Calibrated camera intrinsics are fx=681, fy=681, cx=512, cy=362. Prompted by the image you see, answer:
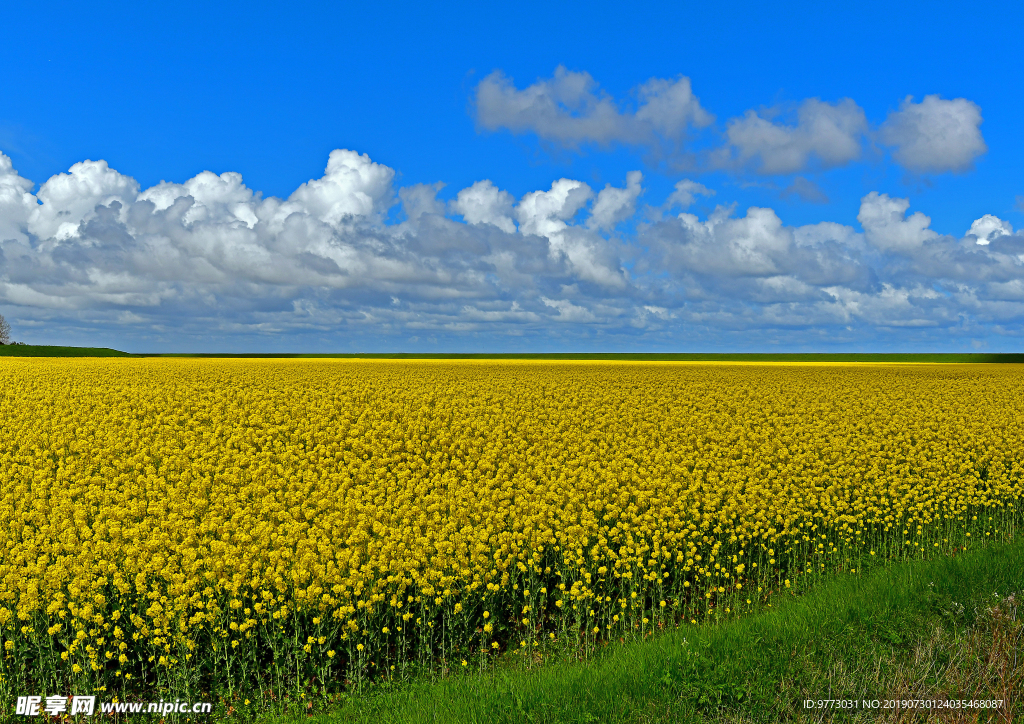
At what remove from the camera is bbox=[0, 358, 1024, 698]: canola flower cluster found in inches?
285

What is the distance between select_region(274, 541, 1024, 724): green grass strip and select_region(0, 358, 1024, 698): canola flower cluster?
0.89 metres

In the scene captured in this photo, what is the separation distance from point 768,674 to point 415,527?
482cm

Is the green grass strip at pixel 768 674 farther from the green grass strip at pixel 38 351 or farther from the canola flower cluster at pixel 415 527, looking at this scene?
the green grass strip at pixel 38 351

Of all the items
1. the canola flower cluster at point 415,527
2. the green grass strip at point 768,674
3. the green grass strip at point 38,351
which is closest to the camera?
the green grass strip at point 768,674

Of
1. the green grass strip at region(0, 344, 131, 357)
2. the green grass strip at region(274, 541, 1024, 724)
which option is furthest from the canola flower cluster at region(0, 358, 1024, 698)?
the green grass strip at region(0, 344, 131, 357)

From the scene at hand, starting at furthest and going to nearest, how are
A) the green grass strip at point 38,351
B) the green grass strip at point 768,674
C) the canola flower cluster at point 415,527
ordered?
the green grass strip at point 38,351 < the canola flower cluster at point 415,527 < the green grass strip at point 768,674

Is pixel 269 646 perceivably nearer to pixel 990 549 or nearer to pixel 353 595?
pixel 353 595

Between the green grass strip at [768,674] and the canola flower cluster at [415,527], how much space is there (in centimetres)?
89

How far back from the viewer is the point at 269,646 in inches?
289

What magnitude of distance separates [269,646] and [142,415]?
1669 centimetres

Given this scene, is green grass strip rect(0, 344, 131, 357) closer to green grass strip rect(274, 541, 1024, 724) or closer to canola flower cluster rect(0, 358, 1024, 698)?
canola flower cluster rect(0, 358, 1024, 698)

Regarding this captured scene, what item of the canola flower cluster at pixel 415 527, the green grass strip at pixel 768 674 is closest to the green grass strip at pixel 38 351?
the canola flower cluster at pixel 415 527

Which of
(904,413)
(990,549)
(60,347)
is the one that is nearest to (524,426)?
(990,549)

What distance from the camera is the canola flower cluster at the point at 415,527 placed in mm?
7242
